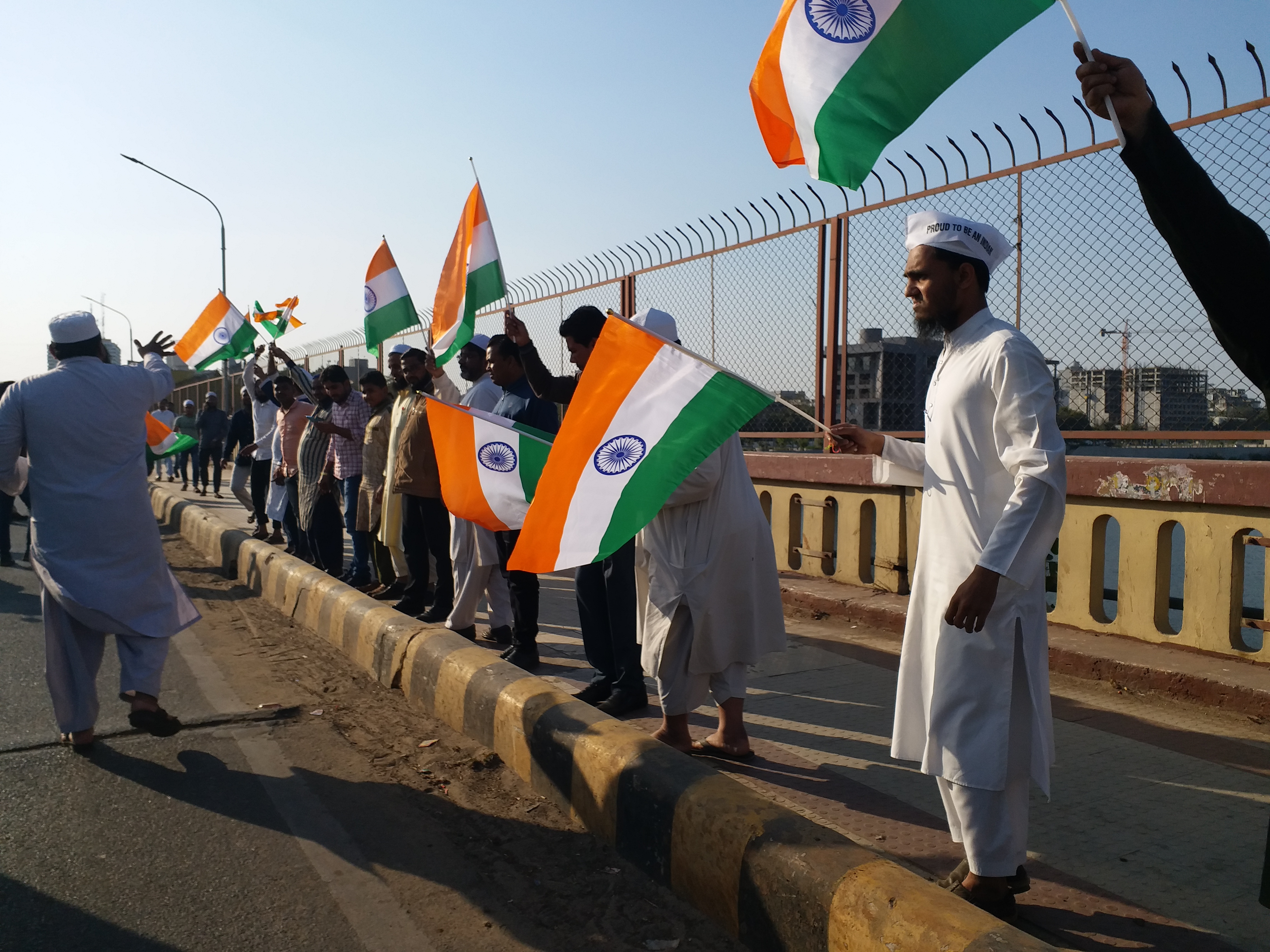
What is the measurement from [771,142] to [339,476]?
5.97m

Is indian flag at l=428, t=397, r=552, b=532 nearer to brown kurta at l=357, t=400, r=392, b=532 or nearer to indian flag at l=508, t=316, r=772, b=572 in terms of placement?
indian flag at l=508, t=316, r=772, b=572

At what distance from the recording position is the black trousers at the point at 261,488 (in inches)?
455

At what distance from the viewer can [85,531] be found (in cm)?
475

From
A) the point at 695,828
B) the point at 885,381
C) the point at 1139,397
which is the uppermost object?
the point at 885,381

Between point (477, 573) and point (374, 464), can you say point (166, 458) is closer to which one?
point (374, 464)

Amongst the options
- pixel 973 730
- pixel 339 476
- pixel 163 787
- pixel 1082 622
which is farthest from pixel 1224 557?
pixel 339 476

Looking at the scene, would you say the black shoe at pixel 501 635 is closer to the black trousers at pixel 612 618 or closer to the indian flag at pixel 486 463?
the indian flag at pixel 486 463

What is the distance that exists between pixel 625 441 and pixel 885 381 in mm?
4236

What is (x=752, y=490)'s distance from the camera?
4414mm

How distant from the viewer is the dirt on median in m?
3.03

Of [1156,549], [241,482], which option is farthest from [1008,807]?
[241,482]

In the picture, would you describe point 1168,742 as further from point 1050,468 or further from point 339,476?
point 339,476

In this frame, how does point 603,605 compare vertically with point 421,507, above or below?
below

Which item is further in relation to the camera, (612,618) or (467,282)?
(467,282)
